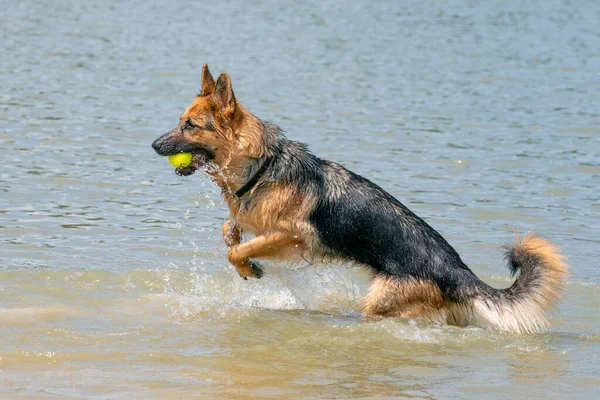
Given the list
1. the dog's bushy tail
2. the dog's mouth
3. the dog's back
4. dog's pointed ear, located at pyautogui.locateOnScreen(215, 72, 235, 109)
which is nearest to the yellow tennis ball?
the dog's mouth

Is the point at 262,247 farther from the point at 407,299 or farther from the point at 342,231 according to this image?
the point at 407,299

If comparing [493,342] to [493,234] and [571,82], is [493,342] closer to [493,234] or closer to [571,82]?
[493,234]

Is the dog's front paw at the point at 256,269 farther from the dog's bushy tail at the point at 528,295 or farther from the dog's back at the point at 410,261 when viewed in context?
the dog's bushy tail at the point at 528,295

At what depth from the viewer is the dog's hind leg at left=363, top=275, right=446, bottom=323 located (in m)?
7.51

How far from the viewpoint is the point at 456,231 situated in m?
10.7

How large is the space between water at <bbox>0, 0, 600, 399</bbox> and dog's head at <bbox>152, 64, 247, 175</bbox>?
3.85 ft

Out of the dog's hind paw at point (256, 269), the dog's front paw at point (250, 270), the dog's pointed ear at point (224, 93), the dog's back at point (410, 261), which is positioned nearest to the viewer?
the dog's pointed ear at point (224, 93)

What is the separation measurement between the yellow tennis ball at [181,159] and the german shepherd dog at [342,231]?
0.04 metres

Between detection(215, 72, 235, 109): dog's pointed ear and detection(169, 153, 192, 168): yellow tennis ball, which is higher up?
detection(215, 72, 235, 109): dog's pointed ear

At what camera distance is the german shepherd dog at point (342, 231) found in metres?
7.50

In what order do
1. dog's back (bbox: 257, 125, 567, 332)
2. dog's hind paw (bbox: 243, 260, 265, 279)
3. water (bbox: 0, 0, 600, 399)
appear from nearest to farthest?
water (bbox: 0, 0, 600, 399), dog's back (bbox: 257, 125, 567, 332), dog's hind paw (bbox: 243, 260, 265, 279)

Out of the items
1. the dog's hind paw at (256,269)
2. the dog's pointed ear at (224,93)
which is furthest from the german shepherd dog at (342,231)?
the dog's hind paw at (256,269)

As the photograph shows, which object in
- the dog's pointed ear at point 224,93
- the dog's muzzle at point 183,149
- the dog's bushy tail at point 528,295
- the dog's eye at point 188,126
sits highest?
the dog's pointed ear at point 224,93

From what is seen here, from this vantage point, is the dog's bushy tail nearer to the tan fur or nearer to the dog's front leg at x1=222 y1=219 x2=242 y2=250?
the tan fur
